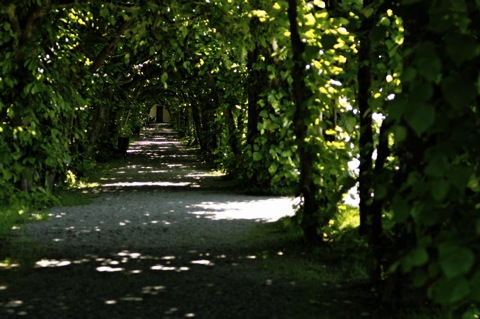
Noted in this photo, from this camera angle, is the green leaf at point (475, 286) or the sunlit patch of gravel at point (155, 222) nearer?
the green leaf at point (475, 286)

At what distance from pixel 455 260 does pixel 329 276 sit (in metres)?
4.85

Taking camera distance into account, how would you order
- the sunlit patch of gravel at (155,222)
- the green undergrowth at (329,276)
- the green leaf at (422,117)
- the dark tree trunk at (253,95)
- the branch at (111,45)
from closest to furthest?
the green leaf at (422,117) → the green undergrowth at (329,276) → the sunlit patch of gravel at (155,222) → the branch at (111,45) → the dark tree trunk at (253,95)

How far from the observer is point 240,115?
70.0 feet

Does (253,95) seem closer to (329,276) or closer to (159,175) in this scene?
(159,175)

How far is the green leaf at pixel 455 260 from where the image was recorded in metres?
2.57

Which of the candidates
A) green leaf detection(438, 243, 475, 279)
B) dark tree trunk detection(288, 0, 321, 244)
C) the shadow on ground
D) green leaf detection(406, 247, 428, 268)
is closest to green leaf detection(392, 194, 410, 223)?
green leaf detection(406, 247, 428, 268)

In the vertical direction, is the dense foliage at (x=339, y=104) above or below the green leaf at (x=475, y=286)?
above

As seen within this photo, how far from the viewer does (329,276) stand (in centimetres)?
737

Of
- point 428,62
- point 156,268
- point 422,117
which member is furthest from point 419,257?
point 156,268

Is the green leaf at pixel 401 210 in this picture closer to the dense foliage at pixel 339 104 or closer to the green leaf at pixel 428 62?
the dense foliage at pixel 339 104

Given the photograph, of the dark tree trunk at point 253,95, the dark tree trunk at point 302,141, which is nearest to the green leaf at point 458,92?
the dark tree trunk at point 302,141

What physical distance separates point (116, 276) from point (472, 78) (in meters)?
5.41

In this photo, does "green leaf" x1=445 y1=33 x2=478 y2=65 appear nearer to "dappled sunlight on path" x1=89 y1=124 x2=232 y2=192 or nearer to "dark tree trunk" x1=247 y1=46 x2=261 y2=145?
"dark tree trunk" x1=247 y1=46 x2=261 y2=145

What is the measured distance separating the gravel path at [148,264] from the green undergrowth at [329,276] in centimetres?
19
